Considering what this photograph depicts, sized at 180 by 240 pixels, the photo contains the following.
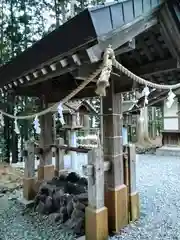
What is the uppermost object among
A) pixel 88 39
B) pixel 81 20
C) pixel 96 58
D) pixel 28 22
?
pixel 28 22

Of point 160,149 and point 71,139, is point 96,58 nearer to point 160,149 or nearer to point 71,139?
point 71,139

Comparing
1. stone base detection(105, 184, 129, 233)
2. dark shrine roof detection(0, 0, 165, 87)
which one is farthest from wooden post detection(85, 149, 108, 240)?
dark shrine roof detection(0, 0, 165, 87)

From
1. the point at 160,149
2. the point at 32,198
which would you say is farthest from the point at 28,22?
the point at 160,149

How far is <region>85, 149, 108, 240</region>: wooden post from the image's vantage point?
8.48 feet

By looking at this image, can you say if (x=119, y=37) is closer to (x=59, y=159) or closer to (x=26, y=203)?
(x=59, y=159)

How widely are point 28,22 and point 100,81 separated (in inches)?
272

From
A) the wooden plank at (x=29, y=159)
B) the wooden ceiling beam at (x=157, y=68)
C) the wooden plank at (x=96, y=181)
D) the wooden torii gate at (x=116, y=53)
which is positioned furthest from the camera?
the wooden plank at (x=29, y=159)

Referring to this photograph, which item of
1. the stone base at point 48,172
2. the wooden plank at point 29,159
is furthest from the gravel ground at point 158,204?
the wooden plank at point 29,159

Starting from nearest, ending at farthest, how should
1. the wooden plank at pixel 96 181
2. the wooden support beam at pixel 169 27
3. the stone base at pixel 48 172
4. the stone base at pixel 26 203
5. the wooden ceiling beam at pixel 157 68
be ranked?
1. the wooden support beam at pixel 169 27
2. the wooden ceiling beam at pixel 157 68
3. the wooden plank at pixel 96 181
4. the stone base at pixel 26 203
5. the stone base at pixel 48 172

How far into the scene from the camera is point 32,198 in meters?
4.05

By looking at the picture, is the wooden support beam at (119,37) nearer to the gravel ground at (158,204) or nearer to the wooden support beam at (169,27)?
the wooden support beam at (169,27)

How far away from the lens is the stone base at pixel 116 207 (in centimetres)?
286

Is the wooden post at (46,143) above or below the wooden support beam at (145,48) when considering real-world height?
below

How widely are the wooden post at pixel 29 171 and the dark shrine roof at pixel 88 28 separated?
1962 mm
